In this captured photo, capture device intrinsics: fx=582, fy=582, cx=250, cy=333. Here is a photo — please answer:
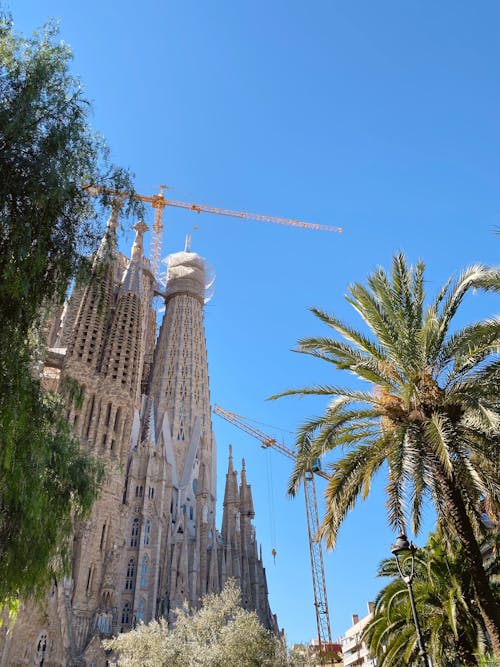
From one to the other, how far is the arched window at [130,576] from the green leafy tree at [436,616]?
23.8m

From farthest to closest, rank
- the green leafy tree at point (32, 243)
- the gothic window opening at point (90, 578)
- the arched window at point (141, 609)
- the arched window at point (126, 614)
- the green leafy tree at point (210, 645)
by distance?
the arched window at point (141, 609) < the arched window at point (126, 614) < the gothic window opening at point (90, 578) < the green leafy tree at point (210, 645) < the green leafy tree at point (32, 243)

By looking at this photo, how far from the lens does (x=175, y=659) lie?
19484 mm

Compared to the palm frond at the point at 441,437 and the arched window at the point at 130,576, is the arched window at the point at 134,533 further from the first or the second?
the palm frond at the point at 441,437

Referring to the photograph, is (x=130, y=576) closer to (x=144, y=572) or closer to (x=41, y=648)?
(x=144, y=572)

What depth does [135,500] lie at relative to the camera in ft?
132

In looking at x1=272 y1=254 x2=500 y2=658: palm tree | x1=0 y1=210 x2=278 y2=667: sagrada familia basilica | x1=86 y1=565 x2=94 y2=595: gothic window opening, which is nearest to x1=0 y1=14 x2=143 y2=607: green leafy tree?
x1=272 y1=254 x2=500 y2=658: palm tree

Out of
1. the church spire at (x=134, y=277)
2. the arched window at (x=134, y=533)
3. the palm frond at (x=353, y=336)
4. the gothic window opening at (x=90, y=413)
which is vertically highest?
the church spire at (x=134, y=277)

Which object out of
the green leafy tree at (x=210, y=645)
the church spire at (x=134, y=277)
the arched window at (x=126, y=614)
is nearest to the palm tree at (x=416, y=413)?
the green leafy tree at (x=210, y=645)

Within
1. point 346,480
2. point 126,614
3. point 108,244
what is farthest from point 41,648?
point 108,244

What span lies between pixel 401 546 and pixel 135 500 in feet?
111

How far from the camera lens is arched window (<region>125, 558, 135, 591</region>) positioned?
36781 millimetres

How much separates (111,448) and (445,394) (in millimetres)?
32275

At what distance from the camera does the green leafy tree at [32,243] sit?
894 centimetres

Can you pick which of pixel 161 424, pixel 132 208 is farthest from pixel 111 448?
pixel 132 208
